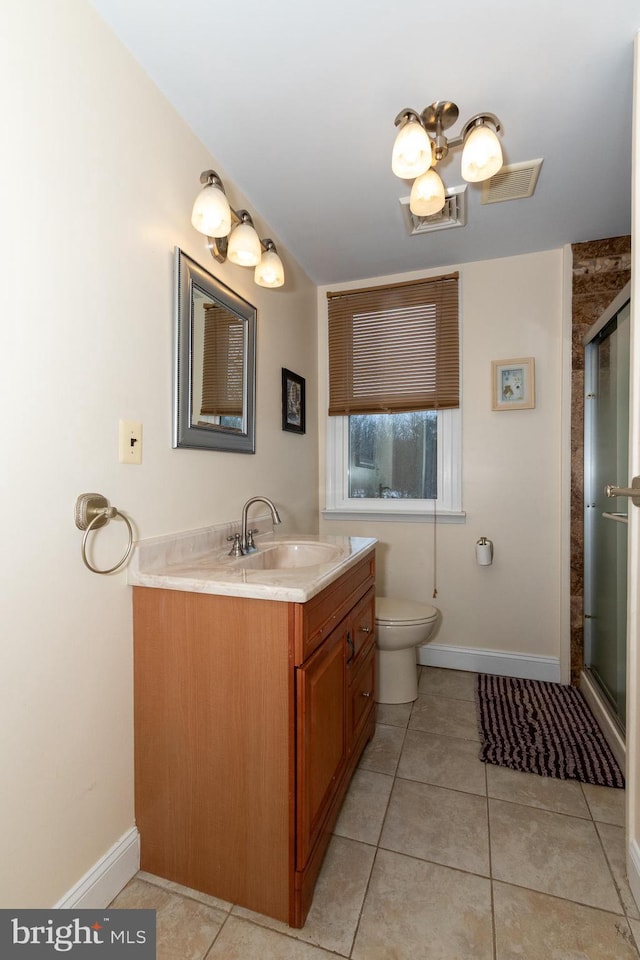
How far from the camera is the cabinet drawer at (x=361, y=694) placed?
1491 mm

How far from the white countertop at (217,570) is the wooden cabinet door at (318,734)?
198 mm

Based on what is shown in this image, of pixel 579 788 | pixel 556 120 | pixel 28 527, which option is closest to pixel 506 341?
pixel 556 120

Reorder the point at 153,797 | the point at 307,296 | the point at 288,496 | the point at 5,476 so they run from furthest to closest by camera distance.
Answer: the point at 307,296 → the point at 288,496 → the point at 153,797 → the point at 5,476

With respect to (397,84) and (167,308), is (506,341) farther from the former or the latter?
(167,308)

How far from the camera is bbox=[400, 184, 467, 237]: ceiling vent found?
1.86m

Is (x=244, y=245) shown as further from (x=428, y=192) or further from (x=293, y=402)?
(x=293, y=402)

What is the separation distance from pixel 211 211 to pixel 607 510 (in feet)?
6.61

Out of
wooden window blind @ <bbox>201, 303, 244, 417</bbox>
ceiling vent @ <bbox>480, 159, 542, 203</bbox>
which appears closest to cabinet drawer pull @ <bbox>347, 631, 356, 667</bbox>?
wooden window blind @ <bbox>201, 303, 244, 417</bbox>

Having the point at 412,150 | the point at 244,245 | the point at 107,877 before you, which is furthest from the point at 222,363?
the point at 107,877

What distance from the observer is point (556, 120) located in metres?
1.48

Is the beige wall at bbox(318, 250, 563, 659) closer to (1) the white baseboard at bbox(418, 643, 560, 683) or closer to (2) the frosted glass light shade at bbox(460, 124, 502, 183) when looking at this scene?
(1) the white baseboard at bbox(418, 643, 560, 683)

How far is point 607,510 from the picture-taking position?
2006 millimetres

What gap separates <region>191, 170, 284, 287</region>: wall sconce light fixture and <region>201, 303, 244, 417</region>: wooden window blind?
193 millimetres

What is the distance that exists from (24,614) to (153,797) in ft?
2.20
